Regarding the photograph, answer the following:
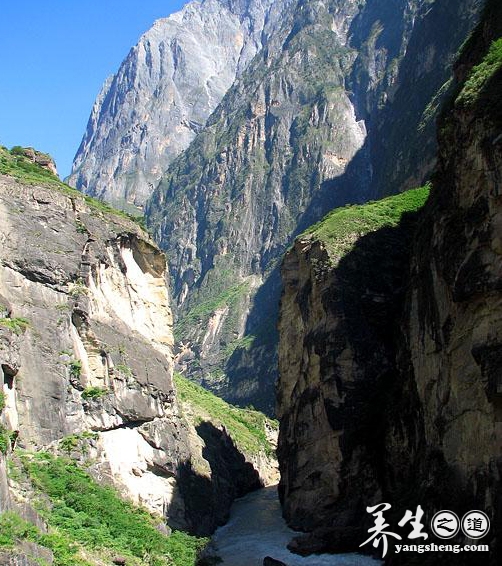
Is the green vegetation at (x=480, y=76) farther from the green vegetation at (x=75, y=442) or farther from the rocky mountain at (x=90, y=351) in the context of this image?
the green vegetation at (x=75, y=442)

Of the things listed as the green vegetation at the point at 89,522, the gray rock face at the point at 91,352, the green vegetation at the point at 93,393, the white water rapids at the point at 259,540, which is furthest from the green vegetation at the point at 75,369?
the white water rapids at the point at 259,540

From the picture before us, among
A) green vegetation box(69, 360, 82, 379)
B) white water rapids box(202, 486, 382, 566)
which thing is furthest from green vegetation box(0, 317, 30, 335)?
white water rapids box(202, 486, 382, 566)

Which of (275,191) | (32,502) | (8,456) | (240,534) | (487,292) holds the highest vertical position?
(275,191)

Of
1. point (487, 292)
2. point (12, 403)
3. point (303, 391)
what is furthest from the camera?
point (303, 391)

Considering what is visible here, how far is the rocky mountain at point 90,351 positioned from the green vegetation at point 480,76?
23.8 m

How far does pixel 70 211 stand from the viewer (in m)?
49.3

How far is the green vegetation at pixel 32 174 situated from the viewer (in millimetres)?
47969

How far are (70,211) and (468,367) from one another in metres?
29.4

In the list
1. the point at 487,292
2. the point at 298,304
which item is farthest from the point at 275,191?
the point at 487,292

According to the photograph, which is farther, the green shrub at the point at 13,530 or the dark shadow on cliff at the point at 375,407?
the dark shadow on cliff at the point at 375,407

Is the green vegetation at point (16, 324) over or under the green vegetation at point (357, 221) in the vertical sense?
under

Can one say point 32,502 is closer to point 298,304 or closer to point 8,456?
point 8,456

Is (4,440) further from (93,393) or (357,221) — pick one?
(357,221)

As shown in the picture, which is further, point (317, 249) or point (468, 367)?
point (317, 249)
